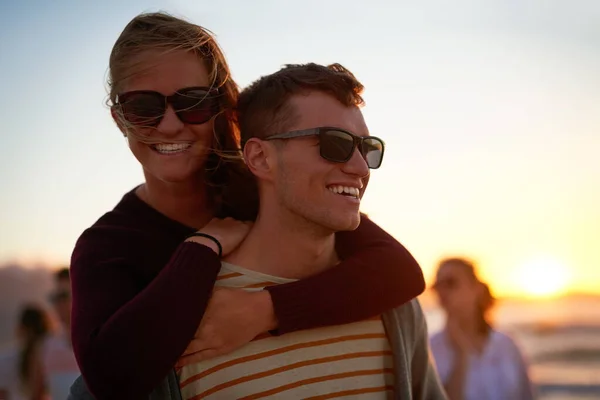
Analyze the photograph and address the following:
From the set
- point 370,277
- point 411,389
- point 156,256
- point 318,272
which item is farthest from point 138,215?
point 411,389

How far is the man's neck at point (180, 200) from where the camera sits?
3094mm

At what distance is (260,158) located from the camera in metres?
2.84

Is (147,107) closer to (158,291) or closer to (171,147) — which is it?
(171,147)

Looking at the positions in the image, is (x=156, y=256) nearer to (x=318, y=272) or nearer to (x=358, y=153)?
(x=318, y=272)

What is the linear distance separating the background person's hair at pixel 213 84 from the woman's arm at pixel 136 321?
49cm

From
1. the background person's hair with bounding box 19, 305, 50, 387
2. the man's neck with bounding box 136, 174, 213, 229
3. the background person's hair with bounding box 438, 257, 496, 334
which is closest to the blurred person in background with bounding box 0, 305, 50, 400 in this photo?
the background person's hair with bounding box 19, 305, 50, 387

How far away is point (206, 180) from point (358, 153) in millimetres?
714

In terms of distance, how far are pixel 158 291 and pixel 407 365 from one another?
93 centimetres

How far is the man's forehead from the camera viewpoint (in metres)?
2.73

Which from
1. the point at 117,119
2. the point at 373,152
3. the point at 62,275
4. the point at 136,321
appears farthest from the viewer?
the point at 62,275

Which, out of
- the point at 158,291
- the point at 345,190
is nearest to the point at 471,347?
the point at 345,190

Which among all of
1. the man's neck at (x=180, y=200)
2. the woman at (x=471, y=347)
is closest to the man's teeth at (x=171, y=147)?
the man's neck at (x=180, y=200)

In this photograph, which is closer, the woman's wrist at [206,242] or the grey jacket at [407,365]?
the grey jacket at [407,365]

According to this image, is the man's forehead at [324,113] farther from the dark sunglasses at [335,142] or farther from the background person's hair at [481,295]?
the background person's hair at [481,295]
